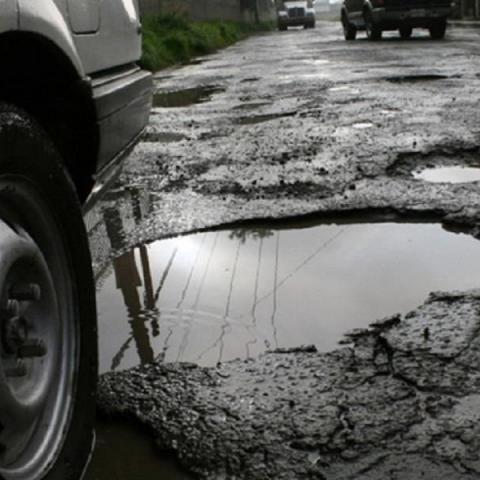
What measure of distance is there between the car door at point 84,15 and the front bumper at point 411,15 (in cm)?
1790

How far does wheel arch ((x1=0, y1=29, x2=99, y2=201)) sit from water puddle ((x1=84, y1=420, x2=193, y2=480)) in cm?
73

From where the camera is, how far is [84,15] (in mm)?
2258

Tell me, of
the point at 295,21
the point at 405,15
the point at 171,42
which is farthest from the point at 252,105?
the point at 295,21

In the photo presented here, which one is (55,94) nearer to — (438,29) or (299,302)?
(299,302)

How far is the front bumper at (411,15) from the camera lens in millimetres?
18984

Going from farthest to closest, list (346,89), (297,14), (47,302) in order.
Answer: (297,14) → (346,89) → (47,302)

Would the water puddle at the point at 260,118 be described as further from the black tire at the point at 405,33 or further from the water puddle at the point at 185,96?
the black tire at the point at 405,33

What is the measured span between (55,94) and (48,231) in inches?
19.1

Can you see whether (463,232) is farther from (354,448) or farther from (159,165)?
(159,165)

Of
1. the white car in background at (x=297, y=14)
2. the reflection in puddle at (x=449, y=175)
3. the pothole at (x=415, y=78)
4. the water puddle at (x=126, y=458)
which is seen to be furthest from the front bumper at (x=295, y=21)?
the water puddle at (x=126, y=458)

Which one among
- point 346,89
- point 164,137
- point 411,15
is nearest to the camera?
point 164,137

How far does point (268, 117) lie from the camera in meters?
7.93

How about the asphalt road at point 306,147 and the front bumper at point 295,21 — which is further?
the front bumper at point 295,21

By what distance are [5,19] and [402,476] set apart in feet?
4.56
